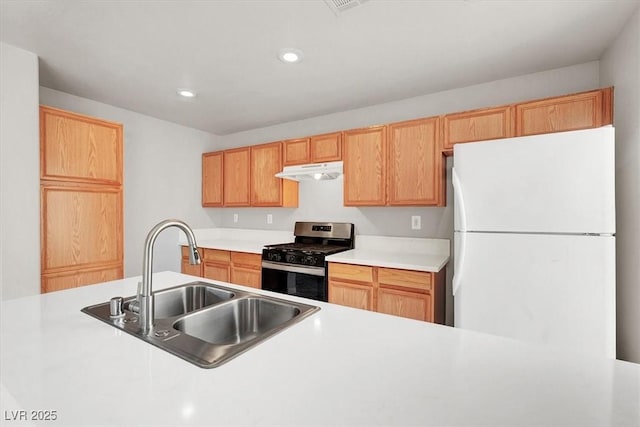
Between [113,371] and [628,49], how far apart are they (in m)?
2.93

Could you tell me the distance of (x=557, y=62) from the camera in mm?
2301

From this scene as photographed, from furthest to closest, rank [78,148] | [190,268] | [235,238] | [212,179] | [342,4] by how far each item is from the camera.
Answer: [235,238] → [212,179] → [190,268] → [78,148] → [342,4]

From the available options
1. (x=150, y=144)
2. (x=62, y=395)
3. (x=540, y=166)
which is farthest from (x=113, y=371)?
(x=150, y=144)

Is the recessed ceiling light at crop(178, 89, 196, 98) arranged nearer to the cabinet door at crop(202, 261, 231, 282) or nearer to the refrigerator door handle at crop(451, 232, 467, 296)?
the cabinet door at crop(202, 261, 231, 282)

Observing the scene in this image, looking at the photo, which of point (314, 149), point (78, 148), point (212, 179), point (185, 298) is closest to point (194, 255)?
point (185, 298)

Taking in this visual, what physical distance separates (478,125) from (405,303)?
152cm

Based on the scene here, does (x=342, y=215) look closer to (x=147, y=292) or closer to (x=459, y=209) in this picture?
(x=459, y=209)

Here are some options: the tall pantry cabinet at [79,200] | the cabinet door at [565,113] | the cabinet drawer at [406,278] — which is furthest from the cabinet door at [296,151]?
the cabinet door at [565,113]

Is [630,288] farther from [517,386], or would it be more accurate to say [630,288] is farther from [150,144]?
[150,144]

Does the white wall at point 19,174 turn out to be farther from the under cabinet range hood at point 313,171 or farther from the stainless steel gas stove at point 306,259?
the under cabinet range hood at point 313,171

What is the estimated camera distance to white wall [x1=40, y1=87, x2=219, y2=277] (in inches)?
133

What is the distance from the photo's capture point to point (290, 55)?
7.21 feet

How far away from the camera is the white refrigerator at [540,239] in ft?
5.52

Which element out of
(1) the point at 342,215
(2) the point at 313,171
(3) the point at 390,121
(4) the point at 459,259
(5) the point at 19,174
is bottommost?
(4) the point at 459,259
